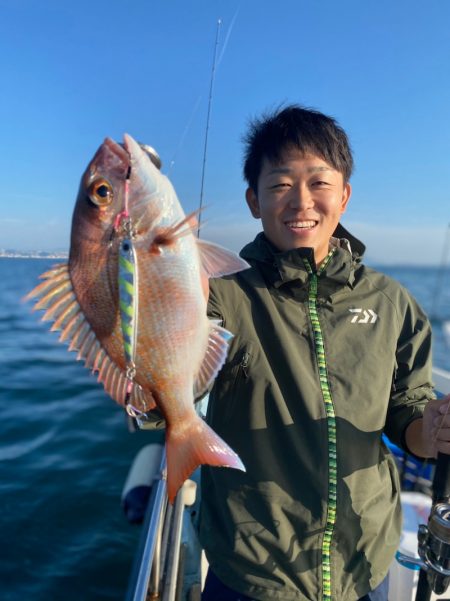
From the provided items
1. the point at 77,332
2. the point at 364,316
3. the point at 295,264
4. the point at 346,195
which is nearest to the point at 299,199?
the point at 295,264

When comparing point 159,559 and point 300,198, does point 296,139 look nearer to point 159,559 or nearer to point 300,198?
point 300,198

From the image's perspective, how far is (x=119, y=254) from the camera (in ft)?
4.60

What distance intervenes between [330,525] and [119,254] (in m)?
1.59

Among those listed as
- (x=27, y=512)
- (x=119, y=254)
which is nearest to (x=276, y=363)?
(x=119, y=254)

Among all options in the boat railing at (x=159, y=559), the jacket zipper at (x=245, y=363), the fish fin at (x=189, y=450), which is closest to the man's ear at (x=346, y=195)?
the jacket zipper at (x=245, y=363)

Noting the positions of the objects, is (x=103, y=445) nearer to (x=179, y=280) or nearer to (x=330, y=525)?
(x=330, y=525)

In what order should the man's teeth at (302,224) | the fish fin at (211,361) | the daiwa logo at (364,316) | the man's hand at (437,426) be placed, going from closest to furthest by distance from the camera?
1. the fish fin at (211,361)
2. the man's hand at (437,426)
3. the man's teeth at (302,224)
4. the daiwa logo at (364,316)

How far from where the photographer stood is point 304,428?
2.07m

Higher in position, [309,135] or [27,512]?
[309,135]

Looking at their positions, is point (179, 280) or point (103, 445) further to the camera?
point (103, 445)

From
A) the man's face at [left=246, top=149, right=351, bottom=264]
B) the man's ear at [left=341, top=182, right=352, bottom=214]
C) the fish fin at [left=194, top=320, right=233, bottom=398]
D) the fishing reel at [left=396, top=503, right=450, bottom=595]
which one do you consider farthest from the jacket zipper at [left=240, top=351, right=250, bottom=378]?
the fishing reel at [left=396, top=503, right=450, bottom=595]

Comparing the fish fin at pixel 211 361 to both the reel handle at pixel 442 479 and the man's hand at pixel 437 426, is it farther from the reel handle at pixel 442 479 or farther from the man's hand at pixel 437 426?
the reel handle at pixel 442 479

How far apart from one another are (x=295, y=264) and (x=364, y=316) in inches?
18.9

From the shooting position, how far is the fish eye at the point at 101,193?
1406 millimetres
